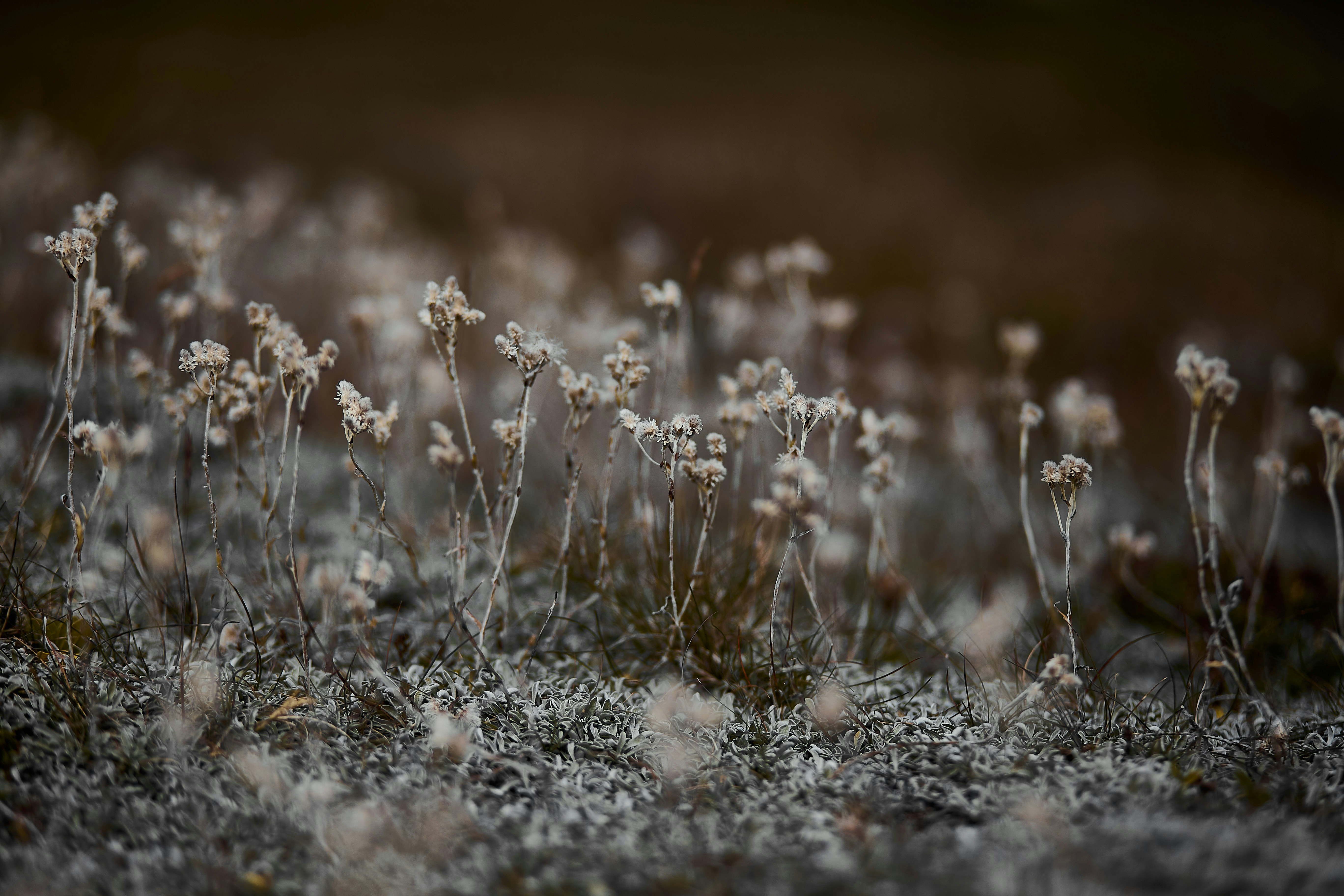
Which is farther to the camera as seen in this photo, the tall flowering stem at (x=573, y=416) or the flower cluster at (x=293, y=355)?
the tall flowering stem at (x=573, y=416)

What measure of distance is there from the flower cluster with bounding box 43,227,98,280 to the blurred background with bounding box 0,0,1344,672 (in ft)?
1.62

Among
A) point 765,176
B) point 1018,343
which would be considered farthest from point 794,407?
point 765,176

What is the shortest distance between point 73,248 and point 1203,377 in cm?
307

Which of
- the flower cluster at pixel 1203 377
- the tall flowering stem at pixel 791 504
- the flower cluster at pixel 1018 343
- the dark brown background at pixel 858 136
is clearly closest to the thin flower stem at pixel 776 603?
the tall flowering stem at pixel 791 504

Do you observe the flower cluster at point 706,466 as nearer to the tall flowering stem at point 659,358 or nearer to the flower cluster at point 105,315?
the tall flowering stem at point 659,358

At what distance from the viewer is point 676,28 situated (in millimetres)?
15719

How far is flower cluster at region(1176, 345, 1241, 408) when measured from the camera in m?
2.03

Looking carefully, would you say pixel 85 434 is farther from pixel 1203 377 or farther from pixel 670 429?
pixel 1203 377

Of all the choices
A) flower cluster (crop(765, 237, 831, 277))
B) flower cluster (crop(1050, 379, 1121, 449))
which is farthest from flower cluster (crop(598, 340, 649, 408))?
flower cluster (crop(1050, 379, 1121, 449))

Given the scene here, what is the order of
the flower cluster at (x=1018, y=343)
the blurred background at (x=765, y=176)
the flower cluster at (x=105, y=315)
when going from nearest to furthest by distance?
1. the flower cluster at (x=105, y=315)
2. the flower cluster at (x=1018, y=343)
3. the blurred background at (x=765, y=176)

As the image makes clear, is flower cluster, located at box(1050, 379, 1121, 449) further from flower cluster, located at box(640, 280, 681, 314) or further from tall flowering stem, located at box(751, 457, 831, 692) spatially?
flower cluster, located at box(640, 280, 681, 314)

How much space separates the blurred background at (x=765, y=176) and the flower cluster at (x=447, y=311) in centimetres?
69

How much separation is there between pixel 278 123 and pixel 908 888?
1201cm

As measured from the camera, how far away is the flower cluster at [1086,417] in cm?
251
